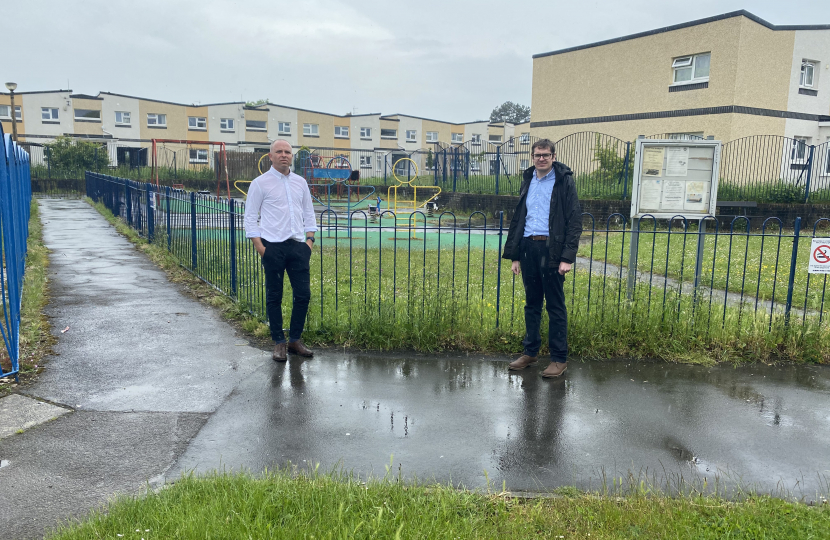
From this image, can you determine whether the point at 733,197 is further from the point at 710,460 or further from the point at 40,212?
the point at 40,212

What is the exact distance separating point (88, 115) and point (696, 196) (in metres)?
55.0

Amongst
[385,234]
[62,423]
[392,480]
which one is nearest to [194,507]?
[392,480]

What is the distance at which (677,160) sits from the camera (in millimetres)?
6562

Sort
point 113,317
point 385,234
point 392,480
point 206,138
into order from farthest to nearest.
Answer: point 206,138
point 385,234
point 113,317
point 392,480

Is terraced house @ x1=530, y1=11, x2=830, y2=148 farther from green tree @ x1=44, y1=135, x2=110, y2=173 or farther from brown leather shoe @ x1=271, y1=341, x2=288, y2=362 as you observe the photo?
green tree @ x1=44, y1=135, x2=110, y2=173

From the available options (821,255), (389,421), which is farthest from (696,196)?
(389,421)

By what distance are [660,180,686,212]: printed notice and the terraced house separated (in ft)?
61.2

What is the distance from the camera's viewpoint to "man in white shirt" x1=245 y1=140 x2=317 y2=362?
565 cm

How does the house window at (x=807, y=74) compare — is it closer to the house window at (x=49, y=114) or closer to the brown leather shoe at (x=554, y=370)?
the brown leather shoe at (x=554, y=370)

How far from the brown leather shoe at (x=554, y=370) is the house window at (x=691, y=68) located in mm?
22398

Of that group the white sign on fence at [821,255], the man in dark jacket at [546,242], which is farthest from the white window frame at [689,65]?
the man in dark jacket at [546,242]

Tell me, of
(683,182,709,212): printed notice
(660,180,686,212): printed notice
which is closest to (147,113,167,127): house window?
(660,180,686,212): printed notice

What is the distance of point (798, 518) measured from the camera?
10.6ft

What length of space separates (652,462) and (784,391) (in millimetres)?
2012
